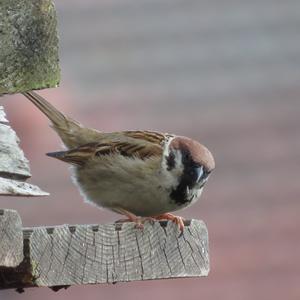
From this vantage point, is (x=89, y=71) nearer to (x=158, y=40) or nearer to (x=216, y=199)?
(x=158, y=40)

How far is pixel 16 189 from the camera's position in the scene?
326 cm

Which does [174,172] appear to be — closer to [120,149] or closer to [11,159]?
[120,149]

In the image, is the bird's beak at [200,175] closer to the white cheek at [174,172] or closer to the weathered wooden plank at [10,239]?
the white cheek at [174,172]

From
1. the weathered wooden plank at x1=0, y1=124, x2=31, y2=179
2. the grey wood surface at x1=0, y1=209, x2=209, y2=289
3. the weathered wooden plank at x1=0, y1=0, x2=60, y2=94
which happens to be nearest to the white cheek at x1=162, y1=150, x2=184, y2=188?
the grey wood surface at x1=0, y1=209, x2=209, y2=289

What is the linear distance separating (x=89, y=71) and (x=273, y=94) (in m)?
1.22

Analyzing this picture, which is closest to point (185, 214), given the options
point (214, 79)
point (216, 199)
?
point (216, 199)

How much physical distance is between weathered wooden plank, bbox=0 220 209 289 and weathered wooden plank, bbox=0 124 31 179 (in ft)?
0.51

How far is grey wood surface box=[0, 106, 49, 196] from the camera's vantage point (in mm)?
3246

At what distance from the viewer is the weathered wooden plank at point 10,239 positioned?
306 centimetres

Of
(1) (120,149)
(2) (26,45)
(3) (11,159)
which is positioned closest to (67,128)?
(1) (120,149)

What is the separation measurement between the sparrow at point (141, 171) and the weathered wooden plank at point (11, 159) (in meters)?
0.94

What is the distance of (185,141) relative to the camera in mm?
4594

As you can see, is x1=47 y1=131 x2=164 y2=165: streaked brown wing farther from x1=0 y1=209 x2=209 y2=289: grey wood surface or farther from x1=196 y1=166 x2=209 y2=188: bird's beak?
x1=0 y1=209 x2=209 y2=289: grey wood surface

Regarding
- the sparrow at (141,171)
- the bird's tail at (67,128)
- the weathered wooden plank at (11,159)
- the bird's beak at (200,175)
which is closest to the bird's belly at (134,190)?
the sparrow at (141,171)
